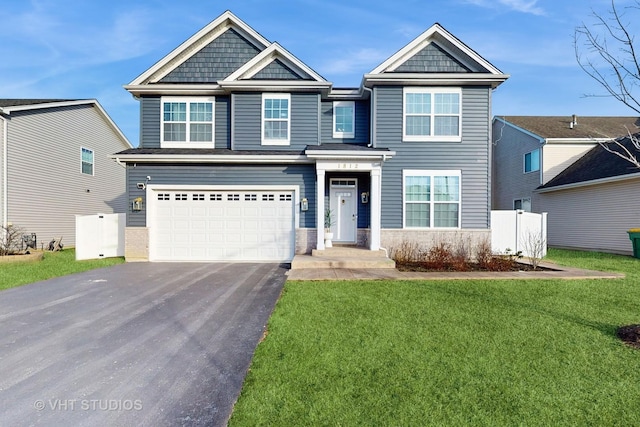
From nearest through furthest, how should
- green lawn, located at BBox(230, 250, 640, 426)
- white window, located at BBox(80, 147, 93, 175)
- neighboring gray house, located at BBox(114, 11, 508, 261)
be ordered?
green lawn, located at BBox(230, 250, 640, 426), neighboring gray house, located at BBox(114, 11, 508, 261), white window, located at BBox(80, 147, 93, 175)

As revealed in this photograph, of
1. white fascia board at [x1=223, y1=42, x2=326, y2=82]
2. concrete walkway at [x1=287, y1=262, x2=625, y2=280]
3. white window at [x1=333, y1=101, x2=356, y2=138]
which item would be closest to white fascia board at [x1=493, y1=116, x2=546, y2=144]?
concrete walkway at [x1=287, y1=262, x2=625, y2=280]

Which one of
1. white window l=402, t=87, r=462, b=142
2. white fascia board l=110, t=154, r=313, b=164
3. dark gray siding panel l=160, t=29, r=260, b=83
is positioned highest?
dark gray siding panel l=160, t=29, r=260, b=83

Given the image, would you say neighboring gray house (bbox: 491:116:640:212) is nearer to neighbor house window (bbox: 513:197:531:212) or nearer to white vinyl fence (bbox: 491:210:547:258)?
neighbor house window (bbox: 513:197:531:212)

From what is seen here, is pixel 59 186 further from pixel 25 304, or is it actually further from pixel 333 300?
pixel 333 300

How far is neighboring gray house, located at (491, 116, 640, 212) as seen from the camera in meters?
16.6

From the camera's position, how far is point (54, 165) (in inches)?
571

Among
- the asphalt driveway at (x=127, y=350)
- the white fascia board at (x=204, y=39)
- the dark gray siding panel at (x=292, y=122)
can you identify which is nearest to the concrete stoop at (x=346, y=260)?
the asphalt driveway at (x=127, y=350)

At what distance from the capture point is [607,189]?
43.9 feet

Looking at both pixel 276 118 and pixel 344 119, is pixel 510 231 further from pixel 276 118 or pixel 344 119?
pixel 276 118

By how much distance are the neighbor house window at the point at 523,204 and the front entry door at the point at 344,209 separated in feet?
39.5

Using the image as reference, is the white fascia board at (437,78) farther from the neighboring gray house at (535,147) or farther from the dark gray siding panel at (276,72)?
the neighboring gray house at (535,147)

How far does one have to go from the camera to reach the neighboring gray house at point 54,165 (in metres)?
12.7

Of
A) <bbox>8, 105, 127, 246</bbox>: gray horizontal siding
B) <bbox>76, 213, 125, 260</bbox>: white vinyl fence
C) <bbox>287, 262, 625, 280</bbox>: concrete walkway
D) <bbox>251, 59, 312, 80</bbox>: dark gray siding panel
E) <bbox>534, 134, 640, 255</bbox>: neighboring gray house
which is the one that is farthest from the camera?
<bbox>8, 105, 127, 246</bbox>: gray horizontal siding

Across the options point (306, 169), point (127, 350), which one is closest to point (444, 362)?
point (127, 350)
